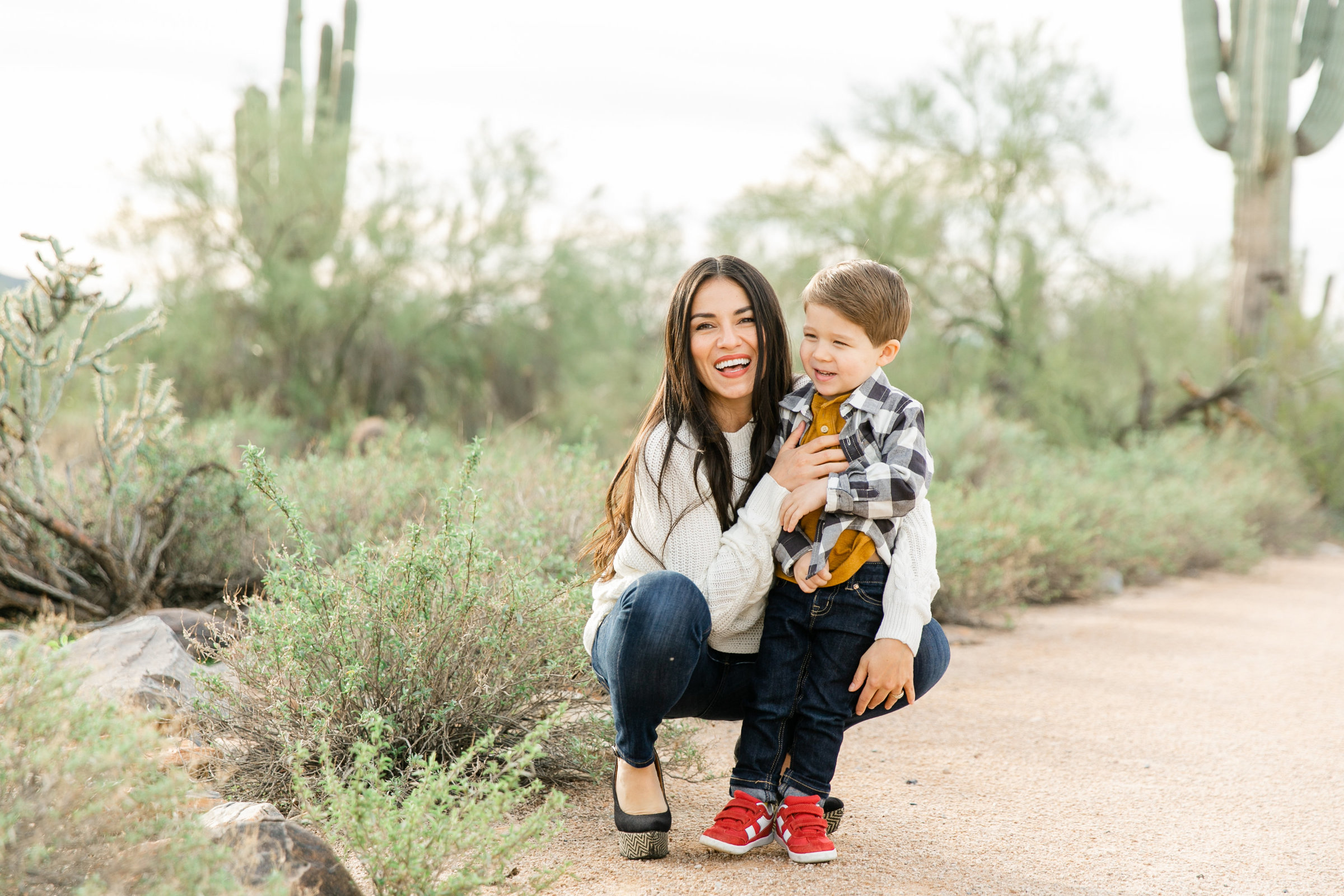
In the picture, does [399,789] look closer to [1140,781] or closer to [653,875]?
Result: [653,875]

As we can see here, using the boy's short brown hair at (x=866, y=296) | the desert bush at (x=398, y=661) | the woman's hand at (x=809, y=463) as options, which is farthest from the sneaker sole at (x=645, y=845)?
the boy's short brown hair at (x=866, y=296)

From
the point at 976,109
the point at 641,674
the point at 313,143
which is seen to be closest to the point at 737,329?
the point at 641,674

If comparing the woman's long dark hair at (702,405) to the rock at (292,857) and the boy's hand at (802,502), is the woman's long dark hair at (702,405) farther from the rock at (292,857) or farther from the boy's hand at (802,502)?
the rock at (292,857)

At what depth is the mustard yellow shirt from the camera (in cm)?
279

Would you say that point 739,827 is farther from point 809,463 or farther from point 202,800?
point 202,800

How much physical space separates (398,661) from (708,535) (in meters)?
1.03

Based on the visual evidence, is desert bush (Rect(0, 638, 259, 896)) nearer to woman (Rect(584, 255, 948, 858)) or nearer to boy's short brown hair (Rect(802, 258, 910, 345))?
woman (Rect(584, 255, 948, 858))

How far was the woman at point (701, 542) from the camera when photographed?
2.76 meters

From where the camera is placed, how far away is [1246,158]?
14328 mm

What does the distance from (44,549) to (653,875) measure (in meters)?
3.95

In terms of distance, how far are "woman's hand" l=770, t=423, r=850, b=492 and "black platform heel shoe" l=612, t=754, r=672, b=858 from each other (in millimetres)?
955

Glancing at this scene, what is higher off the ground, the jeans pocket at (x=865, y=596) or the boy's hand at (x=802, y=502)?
the boy's hand at (x=802, y=502)

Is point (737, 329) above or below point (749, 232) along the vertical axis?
below

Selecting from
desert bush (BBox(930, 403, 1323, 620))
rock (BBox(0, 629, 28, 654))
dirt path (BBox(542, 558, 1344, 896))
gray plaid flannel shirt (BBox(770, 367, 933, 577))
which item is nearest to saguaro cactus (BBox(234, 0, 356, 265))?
desert bush (BBox(930, 403, 1323, 620))
